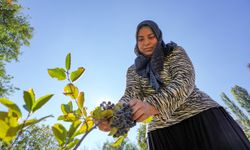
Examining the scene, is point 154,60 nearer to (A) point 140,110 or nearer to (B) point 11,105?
(A) point 140,110

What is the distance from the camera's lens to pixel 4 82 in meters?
9.98

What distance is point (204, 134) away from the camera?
53.6 inches

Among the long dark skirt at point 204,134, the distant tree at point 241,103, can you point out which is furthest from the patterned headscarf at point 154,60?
the distant tree at point 241,103

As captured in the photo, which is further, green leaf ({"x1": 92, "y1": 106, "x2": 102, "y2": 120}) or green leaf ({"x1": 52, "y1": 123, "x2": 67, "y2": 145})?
green leaf ({"x1": 92, "y1": 106, "x2": 102, "y2": 120})

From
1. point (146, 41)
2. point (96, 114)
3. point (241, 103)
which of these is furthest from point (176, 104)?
point (241, 103)

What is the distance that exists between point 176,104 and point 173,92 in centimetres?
7

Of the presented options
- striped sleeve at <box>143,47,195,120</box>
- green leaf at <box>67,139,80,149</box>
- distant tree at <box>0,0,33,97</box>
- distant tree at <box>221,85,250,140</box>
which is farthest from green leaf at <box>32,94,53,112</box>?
distant tree at <box>221,85,250,140</box>

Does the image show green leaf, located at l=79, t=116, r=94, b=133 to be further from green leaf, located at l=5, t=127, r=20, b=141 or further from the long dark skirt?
the long dark skirt

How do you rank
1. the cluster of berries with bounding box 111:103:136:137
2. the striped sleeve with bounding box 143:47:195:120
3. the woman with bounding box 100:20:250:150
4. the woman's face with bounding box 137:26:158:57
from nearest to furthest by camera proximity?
the cluster of berries with bounding box 111:103:136:137 < the striped sleeve with bounding box 143:47:195:120 < the woman with bounding box 100:20:250:150 < the woman's face with bounding box 137:26:158:57

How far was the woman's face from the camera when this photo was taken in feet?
5.21

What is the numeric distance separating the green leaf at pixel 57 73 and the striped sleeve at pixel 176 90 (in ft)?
1.38

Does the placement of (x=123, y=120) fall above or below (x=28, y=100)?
below

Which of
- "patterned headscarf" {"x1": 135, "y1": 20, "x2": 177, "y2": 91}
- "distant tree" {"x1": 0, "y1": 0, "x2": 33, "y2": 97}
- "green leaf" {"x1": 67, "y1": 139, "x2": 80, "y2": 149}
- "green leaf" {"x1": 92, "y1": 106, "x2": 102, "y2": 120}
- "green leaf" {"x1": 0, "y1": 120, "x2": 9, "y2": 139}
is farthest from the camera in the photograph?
"distant tree" {"x1": 0, "y1": 0, "x2": 33, "y2": 97}

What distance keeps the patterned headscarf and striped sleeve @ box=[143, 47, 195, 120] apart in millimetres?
109
